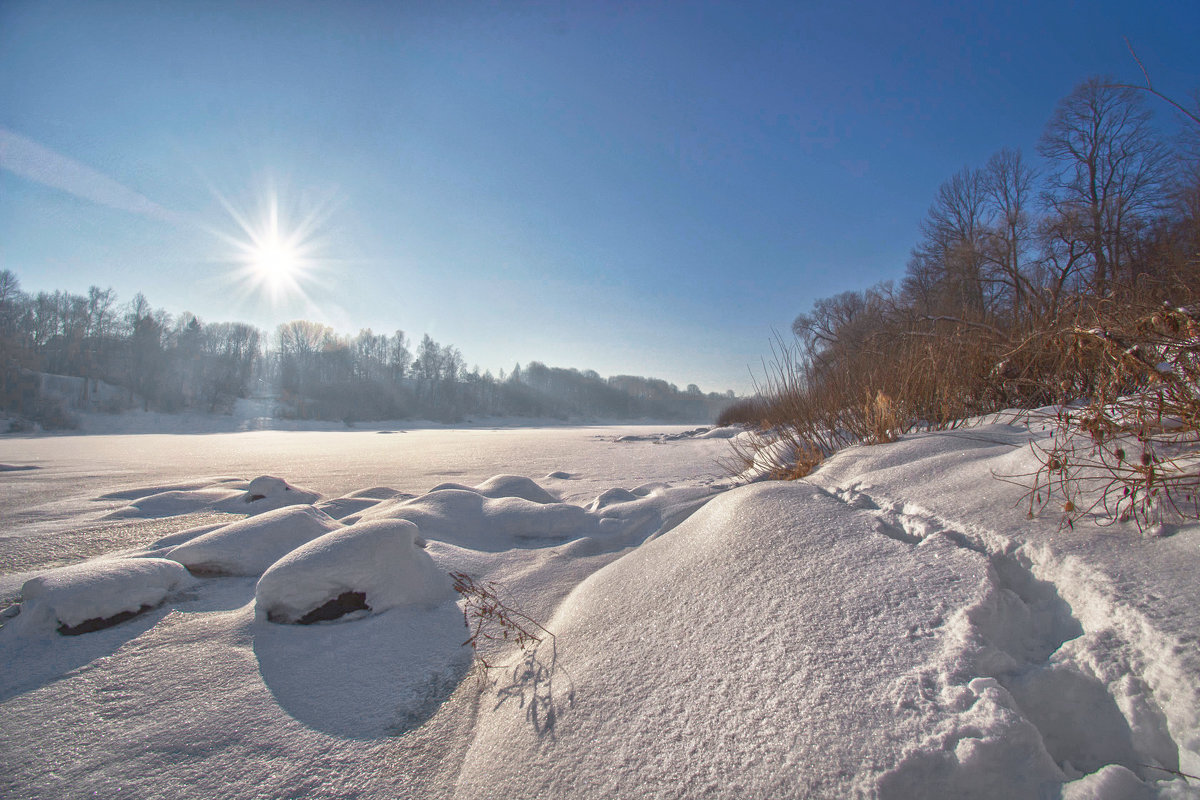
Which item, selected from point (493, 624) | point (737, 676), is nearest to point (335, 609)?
point (493, 624)

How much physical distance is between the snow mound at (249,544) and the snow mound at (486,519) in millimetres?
373

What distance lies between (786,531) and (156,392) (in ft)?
116

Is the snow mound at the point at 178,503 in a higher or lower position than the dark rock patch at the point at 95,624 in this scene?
higher

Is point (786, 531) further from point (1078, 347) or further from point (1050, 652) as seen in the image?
point (1078, 347)

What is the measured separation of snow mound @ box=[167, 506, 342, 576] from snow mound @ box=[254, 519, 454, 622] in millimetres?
447

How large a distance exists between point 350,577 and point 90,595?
0.67 metres

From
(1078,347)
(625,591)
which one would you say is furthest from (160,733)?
(1078,347)

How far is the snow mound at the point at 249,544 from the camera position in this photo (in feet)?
5.38

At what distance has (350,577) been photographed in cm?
132

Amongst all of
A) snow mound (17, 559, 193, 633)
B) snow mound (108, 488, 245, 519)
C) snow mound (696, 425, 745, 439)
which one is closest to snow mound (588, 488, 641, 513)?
snow mound (17, 559, 193, 633)

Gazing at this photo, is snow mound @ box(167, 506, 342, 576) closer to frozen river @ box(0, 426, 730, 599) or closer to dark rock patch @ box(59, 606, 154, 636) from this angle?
dark rock patch @ box(59, 606, 154, 636)

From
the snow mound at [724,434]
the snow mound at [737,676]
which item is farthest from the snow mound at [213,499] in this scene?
the snow mound at [724,434]

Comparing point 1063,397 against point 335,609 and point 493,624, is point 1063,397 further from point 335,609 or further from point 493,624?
point 335,609

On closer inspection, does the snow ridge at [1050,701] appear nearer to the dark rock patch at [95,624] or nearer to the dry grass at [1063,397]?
the dry grass at [1063,397]
